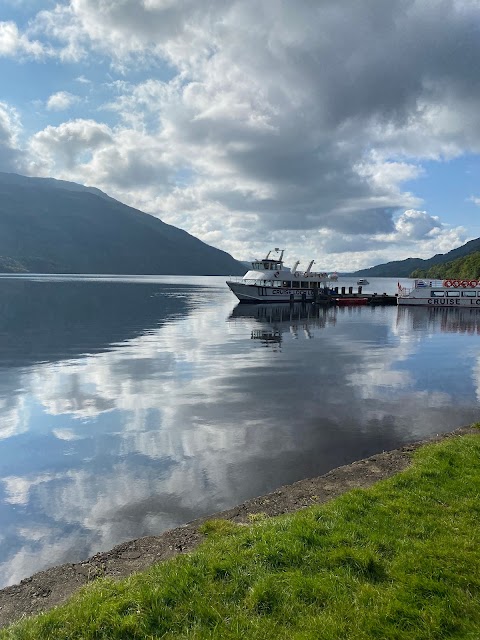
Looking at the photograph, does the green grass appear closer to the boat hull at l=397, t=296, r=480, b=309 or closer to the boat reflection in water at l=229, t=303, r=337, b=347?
the boat reflection in water at l=229, t=303, r=337, b=347

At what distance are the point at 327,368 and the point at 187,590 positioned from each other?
29.2m

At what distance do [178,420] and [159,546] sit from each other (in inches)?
457

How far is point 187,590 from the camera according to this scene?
741 centimetres

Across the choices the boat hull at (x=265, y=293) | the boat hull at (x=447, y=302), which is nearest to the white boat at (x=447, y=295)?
the boat hull at (x=447, y=302)

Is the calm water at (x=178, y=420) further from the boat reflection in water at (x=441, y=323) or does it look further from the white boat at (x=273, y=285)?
the white boat at (x=273, y=285)

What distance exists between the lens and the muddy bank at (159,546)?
28.5ft

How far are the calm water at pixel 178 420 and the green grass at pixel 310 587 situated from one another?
4.67 metres

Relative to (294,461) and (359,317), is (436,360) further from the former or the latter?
(359,317)

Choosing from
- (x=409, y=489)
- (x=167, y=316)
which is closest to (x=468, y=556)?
(x=409, y=489)

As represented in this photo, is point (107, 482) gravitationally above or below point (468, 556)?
below

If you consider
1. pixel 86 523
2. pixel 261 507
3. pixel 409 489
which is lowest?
pixel 86 523

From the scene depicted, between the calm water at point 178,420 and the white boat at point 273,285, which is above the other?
the white boat at point 273,285

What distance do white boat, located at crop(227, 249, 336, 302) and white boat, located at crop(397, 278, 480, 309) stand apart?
2403 cm

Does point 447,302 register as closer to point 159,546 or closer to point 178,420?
point 178,420
